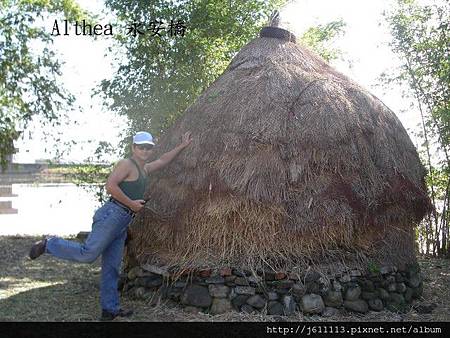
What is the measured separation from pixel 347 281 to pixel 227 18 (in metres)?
5.86

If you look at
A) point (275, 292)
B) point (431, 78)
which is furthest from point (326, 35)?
point (275, 292)

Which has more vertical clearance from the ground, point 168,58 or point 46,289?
point 168,58

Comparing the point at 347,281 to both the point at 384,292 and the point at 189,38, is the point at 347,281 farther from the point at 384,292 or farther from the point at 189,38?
the point at 189,38

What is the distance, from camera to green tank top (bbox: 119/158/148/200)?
5707 mm

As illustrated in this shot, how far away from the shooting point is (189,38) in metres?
9.29

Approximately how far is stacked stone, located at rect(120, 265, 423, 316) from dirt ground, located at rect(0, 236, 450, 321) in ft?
0.36

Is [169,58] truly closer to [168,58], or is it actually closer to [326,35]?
[168,58]

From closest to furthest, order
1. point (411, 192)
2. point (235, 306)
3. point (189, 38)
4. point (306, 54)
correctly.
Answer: point (235, 306)
point (411, 192)
point (306, 54)
point (189, 38)

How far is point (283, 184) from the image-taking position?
6172 mm

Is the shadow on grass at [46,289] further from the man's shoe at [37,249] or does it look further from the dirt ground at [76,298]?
the man's shoe at [37,249]

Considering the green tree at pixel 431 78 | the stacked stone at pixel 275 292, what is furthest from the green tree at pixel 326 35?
the stacked stone at pixel 275 292

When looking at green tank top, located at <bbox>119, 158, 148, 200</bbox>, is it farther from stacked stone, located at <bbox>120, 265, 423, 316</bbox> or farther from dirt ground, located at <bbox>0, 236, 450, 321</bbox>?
dirt ground, located at <bbox>0, 236, 450, 321</bbox>

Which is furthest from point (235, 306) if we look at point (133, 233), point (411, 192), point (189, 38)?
point (189, 38)

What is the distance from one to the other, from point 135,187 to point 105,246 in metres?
0.69
